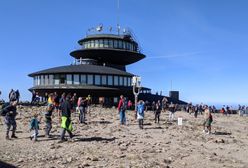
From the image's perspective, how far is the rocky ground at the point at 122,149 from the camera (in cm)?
1628

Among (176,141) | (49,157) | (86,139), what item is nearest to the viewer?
(49,157)

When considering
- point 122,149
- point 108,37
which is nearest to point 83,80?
point 108,37

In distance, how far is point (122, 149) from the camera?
A: 1895 cm

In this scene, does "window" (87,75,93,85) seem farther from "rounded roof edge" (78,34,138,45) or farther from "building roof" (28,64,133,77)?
"rounded roof edge" (78,34,138,45)

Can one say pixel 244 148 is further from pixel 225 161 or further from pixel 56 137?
pixel 56 137

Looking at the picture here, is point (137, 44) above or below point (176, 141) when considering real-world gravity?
above

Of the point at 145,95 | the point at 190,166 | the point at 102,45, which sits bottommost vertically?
the point at 190,166

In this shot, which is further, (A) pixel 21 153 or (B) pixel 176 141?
(B) pixel 176 141

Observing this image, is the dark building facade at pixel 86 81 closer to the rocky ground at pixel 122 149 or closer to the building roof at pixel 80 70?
the building roof at pixel 80 70

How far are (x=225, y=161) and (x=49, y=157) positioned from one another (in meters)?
8.39

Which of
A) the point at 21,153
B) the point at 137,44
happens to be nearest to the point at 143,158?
the point at 21,153

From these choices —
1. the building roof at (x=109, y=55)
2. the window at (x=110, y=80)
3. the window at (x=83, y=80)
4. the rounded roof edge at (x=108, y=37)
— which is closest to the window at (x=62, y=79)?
the window at (x=83, y=80)

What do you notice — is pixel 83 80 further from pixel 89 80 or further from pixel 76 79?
pixel 76 79

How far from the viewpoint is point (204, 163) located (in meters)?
17.7
